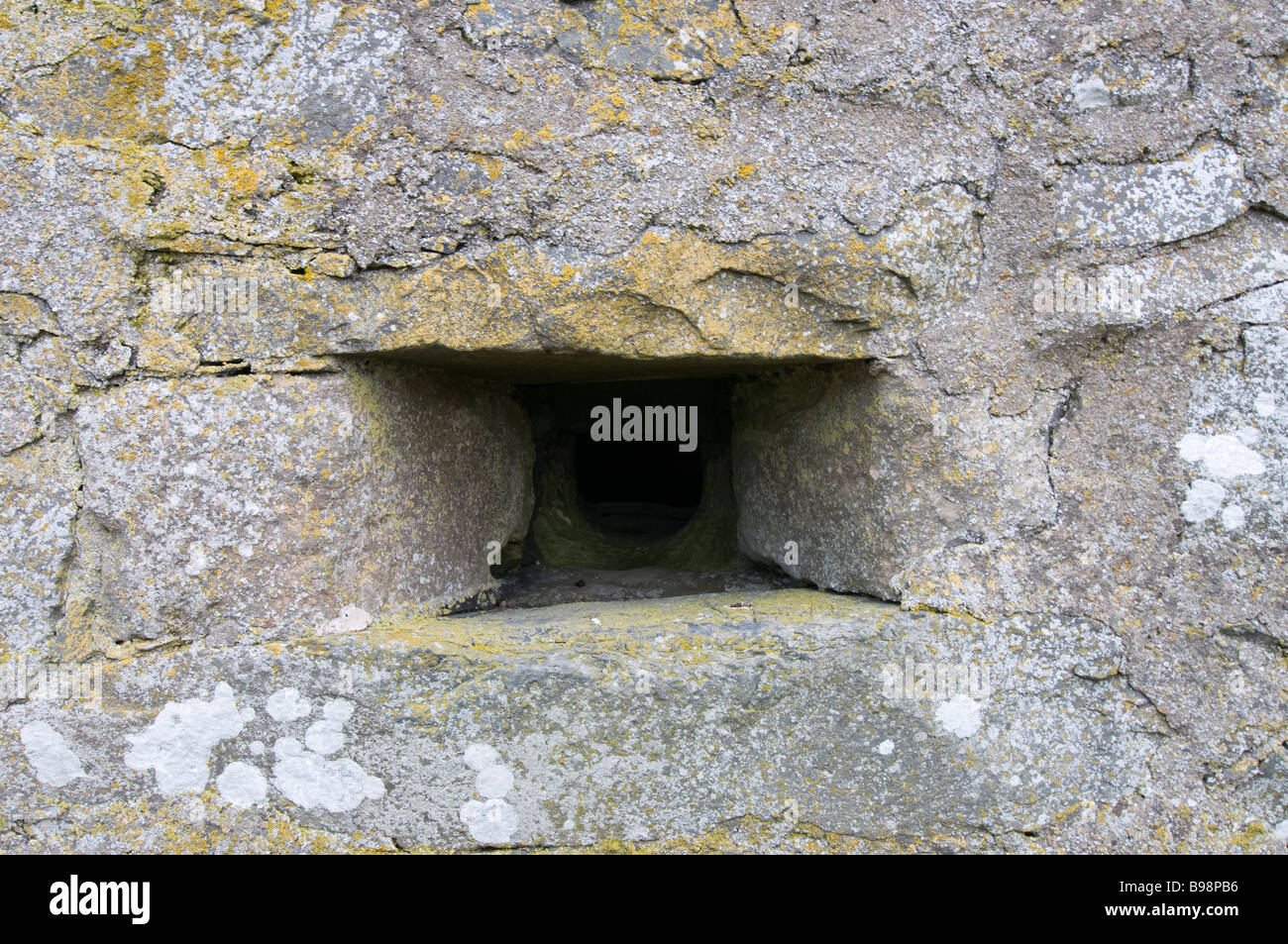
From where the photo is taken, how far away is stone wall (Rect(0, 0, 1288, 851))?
143cm

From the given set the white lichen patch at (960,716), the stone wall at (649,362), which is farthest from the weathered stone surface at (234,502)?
the white lichen patch at (960,716)

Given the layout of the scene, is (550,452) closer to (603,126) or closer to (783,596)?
(783,596)

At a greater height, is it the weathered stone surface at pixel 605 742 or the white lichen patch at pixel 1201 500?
the white lichen patch at pixel 1201 500

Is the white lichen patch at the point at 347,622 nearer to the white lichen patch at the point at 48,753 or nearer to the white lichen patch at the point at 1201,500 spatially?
the white lichen patch at the point at 48,753

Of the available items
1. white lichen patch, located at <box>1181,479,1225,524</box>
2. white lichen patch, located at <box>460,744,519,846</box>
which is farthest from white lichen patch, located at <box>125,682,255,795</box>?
white lichen patch, located at <box>1181,479,1225,524</box>

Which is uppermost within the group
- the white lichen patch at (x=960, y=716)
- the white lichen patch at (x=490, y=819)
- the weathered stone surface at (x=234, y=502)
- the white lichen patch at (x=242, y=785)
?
the weathered stone surface at (x=234, y=502)

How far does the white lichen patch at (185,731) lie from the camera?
58.0 inches

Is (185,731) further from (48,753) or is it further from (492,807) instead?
(492,807)

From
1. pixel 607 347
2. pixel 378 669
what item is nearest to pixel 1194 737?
pixel 607 347

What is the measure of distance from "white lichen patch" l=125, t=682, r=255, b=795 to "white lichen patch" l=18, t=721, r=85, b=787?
3.7 inches

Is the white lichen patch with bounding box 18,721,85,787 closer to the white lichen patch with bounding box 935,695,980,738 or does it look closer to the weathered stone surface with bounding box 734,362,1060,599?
the weathered stone surface with bounding box 734,362,1060,599

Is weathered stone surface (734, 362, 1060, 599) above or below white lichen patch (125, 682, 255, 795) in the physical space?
above

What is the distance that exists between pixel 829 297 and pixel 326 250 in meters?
0.84

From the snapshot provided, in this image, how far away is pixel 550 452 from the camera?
2.31 metres
